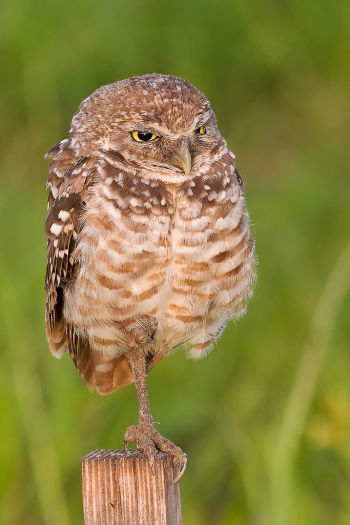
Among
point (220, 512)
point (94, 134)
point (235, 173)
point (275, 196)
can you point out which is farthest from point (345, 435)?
point (275, 196)

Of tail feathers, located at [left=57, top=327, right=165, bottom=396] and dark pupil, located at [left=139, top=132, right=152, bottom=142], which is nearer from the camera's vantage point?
dark pupil, located at [left=139, top=132, right=152, bottom=142]

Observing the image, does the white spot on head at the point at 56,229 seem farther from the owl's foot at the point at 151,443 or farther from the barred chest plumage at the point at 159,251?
the owl's foot at the point at 151,443

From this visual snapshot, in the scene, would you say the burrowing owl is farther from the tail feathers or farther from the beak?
the tail feathers

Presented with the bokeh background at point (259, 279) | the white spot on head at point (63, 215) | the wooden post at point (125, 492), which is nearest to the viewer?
the wooden post at point (125, 492)

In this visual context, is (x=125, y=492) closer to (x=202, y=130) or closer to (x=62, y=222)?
(x=62, y=222)

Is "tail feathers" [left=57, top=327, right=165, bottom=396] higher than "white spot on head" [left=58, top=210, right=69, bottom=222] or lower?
lower

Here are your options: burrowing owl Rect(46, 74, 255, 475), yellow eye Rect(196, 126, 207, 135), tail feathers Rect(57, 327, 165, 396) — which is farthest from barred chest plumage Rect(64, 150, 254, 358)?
tail feathers Rect(57, 327, 165, 396)

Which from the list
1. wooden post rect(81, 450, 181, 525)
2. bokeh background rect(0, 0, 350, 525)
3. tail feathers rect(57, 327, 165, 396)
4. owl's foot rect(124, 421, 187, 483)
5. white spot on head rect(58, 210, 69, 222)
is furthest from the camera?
bokeh background rect(0, 0, 350, 525)

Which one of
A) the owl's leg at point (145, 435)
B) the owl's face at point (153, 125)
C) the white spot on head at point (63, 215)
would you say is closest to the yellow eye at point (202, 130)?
the owl's face at point (153, 125)
